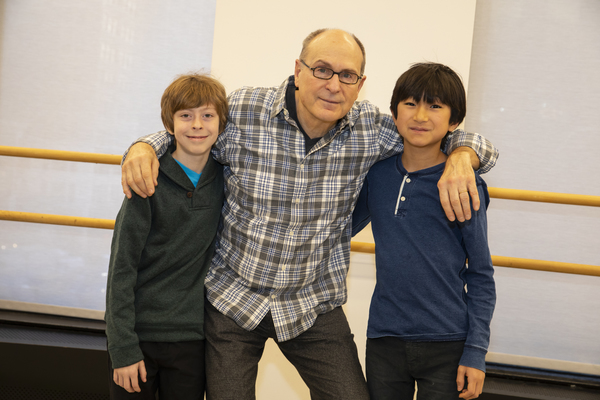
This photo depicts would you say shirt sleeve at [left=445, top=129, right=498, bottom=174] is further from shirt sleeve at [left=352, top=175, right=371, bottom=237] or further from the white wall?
the white wall

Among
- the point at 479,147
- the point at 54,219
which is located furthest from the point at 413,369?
the point at 54,219

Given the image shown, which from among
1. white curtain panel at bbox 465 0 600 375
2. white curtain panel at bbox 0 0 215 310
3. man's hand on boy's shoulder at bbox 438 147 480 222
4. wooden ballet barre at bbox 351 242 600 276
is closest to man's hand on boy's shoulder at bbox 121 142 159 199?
man's hand on boy's shoulder at bbox 438 147 480 222

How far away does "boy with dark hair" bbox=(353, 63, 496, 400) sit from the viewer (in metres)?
1.22

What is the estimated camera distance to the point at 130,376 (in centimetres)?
119

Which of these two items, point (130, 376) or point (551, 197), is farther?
point (551, 197)

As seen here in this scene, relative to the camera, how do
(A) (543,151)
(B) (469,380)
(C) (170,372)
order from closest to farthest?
(B) (469,380), (C) (170,372), (A) (543,151)

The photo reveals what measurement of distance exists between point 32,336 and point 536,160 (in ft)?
9.18

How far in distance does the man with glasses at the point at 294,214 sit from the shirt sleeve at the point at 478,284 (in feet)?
0.66

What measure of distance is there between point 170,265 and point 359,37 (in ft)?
4.90

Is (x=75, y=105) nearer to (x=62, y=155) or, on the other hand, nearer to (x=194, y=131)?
(x=62, y=155)

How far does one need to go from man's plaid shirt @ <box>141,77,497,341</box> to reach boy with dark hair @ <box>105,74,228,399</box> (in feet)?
0.26

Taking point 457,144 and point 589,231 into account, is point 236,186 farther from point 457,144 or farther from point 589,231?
point 589,231

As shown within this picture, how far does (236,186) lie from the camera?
53.9 inches

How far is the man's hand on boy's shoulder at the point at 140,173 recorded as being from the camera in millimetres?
1189
